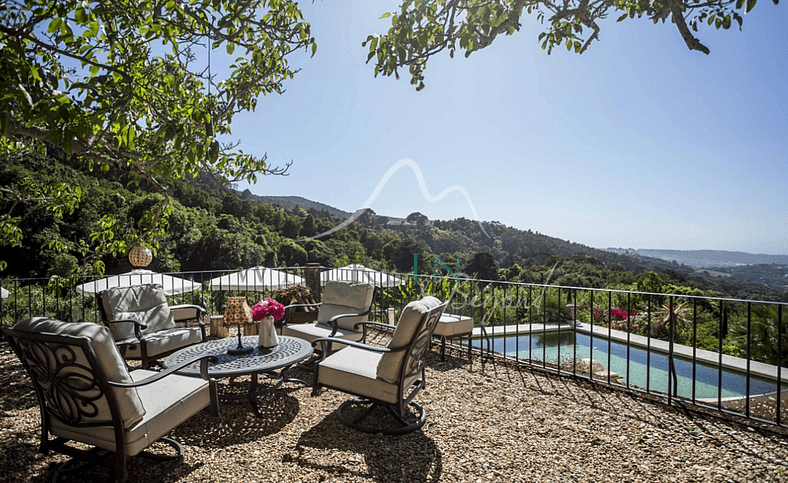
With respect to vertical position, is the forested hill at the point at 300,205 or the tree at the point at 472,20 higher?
the forested hill at the point at 300,205

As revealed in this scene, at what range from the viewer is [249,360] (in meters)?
3.12

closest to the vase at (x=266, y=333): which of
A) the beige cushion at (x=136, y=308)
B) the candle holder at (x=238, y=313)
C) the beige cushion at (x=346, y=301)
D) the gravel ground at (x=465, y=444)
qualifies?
the candle holder at (x=238, y=313)

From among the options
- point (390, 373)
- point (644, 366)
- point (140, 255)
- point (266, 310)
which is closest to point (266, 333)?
point (266, 310)

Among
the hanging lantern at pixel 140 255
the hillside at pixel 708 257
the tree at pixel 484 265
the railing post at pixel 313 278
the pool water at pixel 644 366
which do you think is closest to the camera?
the pool water at pixel 644 366

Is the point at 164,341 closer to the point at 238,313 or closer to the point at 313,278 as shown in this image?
the point at 238,313

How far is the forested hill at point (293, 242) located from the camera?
19031 mm

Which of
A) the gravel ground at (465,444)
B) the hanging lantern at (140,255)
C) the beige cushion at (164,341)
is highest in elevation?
the hanging lantern at (140,255)

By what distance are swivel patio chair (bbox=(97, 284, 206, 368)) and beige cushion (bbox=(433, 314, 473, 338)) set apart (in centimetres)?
261

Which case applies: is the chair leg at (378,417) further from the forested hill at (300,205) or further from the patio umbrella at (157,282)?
the forested hill at (300,205)

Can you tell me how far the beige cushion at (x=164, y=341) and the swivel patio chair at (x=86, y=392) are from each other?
1589 millimetres

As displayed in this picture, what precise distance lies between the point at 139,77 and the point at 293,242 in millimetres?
29468

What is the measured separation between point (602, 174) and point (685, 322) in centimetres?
1458

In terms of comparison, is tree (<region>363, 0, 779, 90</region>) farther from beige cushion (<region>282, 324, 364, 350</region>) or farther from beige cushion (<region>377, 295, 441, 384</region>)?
beige cushion (<region>282, 324, 364, 350</region>)

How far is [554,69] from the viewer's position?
269 inches
